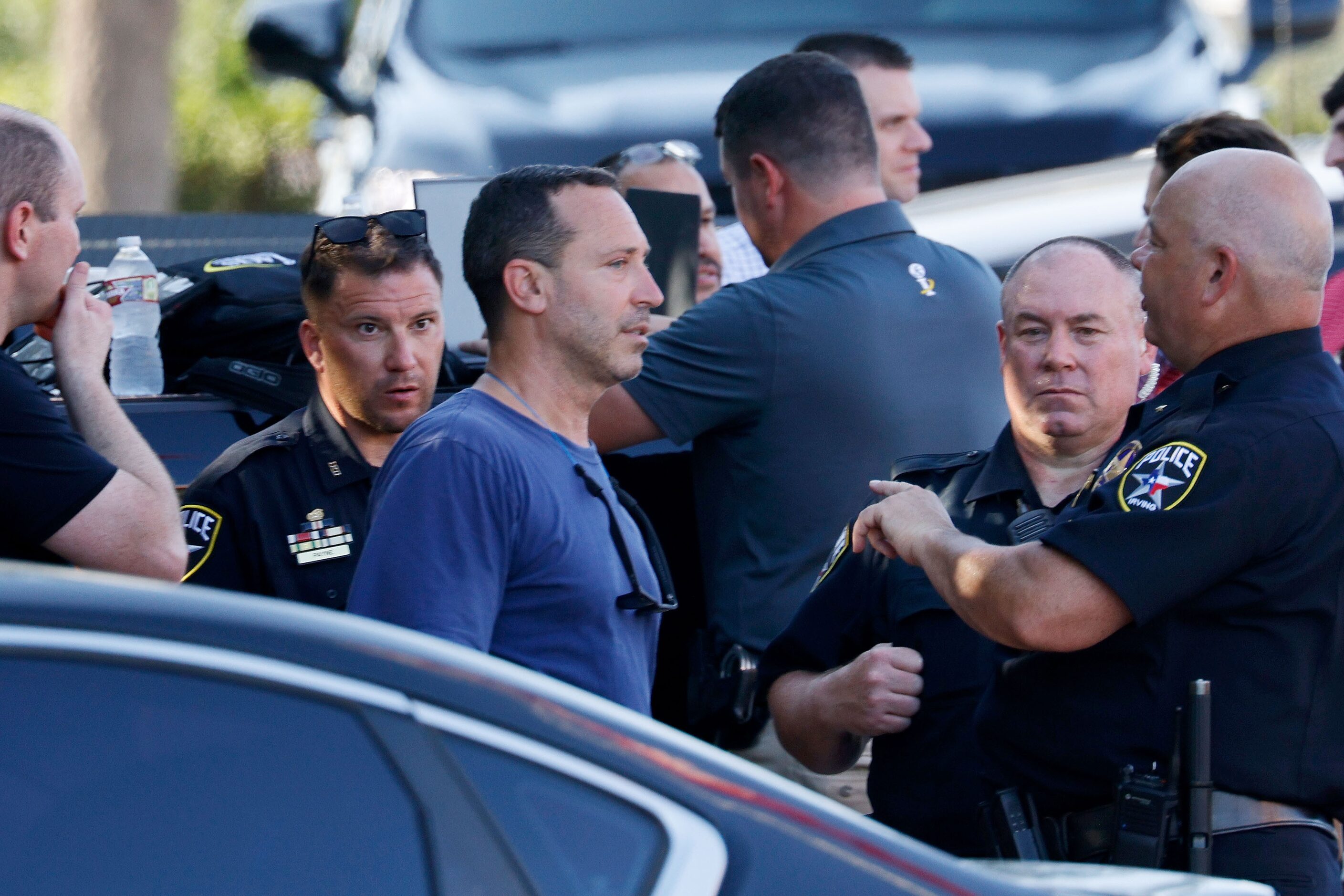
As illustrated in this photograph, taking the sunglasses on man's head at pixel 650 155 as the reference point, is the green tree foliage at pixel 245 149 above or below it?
above

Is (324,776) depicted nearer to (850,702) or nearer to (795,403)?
(850,702)

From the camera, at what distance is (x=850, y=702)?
9.92 ft

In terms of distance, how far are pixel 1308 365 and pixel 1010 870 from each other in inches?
42.4

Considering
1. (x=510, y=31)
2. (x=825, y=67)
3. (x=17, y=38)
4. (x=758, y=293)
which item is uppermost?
(x=17, y=38)

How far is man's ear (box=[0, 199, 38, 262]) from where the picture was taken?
2623mm

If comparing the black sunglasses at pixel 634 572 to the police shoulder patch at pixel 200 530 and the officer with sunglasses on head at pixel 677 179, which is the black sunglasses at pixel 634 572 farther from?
the officer with sunglasses on head at pixel 677 179

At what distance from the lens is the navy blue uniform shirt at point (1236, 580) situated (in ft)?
8.14

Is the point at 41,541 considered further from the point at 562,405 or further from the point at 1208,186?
the point at 1208,186

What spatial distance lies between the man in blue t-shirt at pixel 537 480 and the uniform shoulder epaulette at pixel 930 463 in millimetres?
603

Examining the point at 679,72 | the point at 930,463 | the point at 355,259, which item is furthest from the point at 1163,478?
the point at 679,72

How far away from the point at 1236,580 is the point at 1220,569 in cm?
6

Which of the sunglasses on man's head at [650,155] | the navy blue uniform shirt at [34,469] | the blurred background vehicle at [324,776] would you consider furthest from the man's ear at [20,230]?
the sunglasses on man's head at [650,155]

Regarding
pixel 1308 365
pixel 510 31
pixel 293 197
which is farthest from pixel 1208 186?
pixel 293 197

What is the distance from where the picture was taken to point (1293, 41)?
6.38 meters
